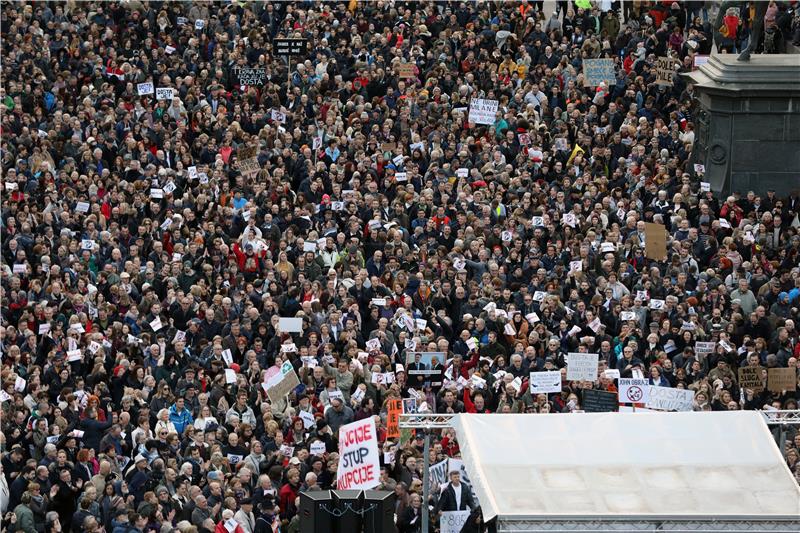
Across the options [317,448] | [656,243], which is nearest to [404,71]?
[656,243]

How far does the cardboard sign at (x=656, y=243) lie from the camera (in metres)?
29.0

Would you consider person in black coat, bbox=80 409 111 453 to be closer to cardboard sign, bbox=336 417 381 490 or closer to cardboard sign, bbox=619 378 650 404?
cardboard sign, bbox=336 417 381 490

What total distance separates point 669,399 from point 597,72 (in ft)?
37.0

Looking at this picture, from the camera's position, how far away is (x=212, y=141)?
32531mm

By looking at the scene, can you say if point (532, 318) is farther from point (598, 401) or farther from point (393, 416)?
point (393, 416)

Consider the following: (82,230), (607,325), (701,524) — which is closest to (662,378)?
(607,325)

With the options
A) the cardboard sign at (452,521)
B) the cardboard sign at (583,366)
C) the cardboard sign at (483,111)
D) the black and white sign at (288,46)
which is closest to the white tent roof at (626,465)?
the cardboard sign at (452,521)

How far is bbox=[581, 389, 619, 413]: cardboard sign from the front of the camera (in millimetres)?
24766

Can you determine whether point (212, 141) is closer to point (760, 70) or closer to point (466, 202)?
point (466, 202)

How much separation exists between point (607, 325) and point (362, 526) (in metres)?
8.91

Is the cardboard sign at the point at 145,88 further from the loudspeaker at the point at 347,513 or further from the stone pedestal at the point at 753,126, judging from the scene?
the loudspeaker at the point at 347,513

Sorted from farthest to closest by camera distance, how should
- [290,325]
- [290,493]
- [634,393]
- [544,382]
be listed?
1. [290,325]
2. [634,393]
3. [544,382]
4. [290,493]

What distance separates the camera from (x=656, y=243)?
2908 cm

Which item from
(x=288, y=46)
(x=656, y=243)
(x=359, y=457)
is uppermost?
(x=288, y=46)
